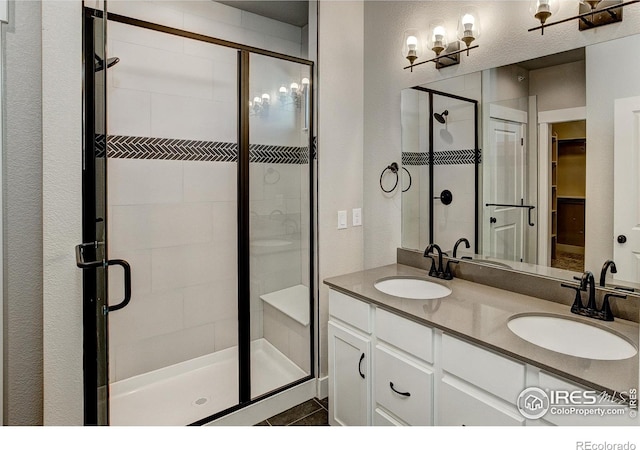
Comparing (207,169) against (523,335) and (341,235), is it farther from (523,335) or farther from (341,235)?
(523,335)

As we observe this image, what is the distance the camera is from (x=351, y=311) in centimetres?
176

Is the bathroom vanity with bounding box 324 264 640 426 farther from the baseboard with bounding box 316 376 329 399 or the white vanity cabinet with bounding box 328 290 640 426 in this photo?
the baseboard with bounding box 316 376 329 399

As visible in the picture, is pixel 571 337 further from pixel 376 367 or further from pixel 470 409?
pixel 376 367

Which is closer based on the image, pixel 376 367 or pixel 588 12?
pixel 588 12

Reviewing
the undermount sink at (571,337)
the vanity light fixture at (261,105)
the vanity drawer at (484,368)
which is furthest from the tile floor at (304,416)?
the vanity light fixture at (261,105)

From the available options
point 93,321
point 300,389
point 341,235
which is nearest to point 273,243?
point 341,235

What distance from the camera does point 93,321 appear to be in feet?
3.89

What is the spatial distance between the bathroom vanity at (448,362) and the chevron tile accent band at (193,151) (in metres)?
0.86

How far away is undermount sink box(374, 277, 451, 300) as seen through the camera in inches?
72.0

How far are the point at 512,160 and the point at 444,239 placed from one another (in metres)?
0.56

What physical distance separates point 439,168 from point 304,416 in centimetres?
166

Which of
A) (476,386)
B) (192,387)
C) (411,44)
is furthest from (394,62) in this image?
(192,387)

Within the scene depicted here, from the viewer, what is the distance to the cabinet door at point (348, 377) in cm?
169

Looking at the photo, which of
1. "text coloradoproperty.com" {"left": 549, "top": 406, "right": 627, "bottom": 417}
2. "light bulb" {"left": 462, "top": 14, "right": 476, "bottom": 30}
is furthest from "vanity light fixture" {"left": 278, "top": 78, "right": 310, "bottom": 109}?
"text coloradoproperty.com" {"left": 549, "top": 406, "right": 627, "bottom": 417}
